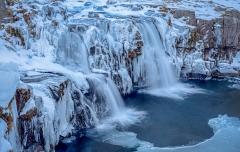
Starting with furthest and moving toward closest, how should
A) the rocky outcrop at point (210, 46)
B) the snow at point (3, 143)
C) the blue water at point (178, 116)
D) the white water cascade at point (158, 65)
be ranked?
the rocky outcrop at point (210, 46)
the white water cascade at point (158, 65)
the blue water at point (178, 116)
the snow at point (3, 143)

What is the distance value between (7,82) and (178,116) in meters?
7.22

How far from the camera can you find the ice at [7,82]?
10.1m

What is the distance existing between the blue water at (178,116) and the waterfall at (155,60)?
123 cm

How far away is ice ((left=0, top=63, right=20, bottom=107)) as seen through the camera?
10139 mm

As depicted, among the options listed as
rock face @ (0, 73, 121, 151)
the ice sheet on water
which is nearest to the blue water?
the ice sheet on water

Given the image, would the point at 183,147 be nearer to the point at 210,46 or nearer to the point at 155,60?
the point at 155,60

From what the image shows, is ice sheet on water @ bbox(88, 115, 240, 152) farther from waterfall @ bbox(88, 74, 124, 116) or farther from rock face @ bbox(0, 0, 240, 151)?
waterfall @ bbox(88, 74, 124, 116)

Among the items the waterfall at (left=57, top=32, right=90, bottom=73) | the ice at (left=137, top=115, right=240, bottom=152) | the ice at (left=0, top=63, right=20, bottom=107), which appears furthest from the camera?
the waterfall at (left=57, top=32, right=90, bottom=73)

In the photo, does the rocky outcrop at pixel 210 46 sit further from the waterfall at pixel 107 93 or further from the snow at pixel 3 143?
the snow at pixel 3 143

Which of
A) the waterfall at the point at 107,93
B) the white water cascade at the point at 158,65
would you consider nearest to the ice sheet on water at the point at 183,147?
the waterfall at the point at 107,93

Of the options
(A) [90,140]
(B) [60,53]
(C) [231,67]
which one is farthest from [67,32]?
(C) [231,67]

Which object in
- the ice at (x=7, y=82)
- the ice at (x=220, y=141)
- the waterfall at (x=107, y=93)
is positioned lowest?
the ice at (x=220, y=141)

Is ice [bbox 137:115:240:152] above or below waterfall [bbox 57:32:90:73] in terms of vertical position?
below

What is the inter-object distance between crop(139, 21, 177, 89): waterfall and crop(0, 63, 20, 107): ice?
27.5 feet
